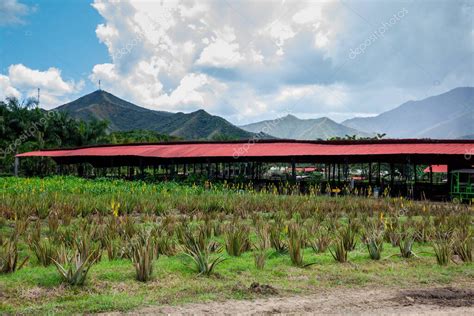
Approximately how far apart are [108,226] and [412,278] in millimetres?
5270

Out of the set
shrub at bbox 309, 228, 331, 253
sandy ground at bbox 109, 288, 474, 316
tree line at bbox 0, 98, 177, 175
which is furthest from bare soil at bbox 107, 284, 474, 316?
tree line at bbox 0, 98, 177, 175

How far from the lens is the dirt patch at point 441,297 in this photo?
5.70 metres

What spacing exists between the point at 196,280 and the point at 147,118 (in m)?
157

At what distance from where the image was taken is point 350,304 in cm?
549

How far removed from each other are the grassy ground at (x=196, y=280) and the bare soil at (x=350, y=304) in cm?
21

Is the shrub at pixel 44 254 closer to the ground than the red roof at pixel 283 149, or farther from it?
closer to the ground

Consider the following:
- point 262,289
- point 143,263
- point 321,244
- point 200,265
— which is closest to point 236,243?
point 200,265

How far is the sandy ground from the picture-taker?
5160 millimetres

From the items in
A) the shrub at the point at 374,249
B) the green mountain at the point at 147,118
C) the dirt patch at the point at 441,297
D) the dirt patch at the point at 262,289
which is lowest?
the dirt patch at the point at 441,297

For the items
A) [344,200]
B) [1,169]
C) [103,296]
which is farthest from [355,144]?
[1,169]

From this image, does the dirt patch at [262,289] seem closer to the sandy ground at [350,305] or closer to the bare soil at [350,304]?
the bare soil at [350,304]

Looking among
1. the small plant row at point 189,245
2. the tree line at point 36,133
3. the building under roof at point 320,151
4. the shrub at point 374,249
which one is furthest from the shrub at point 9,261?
the tree line at point 36,133

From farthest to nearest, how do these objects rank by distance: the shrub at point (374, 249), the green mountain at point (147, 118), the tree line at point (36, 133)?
1. the green mountain at point (147, 118)
2. the tree line at point (36, 133)
3. the shrub at point (374, 249)

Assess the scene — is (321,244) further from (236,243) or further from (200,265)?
(200,265)
